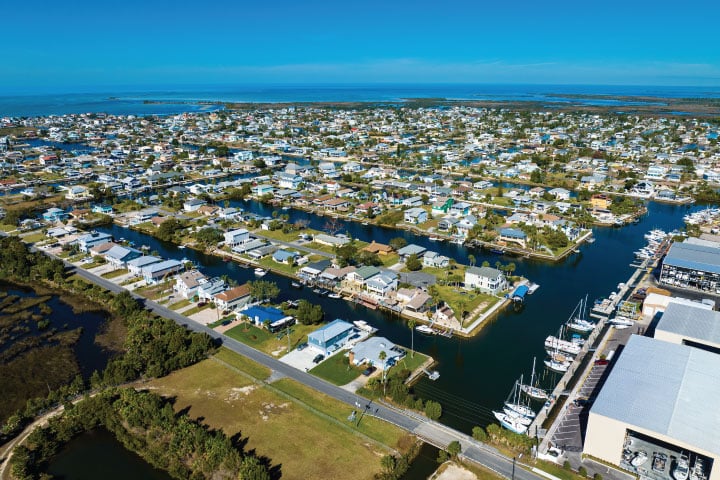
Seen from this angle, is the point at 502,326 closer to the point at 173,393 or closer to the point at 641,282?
the point at 641,282

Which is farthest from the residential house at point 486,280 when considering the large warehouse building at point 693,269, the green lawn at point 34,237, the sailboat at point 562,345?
the green lawn at point 34,237

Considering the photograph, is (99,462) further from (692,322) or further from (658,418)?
(692,322)

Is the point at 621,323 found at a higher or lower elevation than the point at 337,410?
higher

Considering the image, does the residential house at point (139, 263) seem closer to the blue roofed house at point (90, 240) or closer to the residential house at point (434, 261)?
the blue roofed house at point (90, 240)

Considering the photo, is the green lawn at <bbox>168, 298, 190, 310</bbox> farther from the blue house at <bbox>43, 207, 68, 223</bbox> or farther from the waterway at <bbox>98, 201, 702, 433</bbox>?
the blue house at <bbox>43, 207, 68, 223</bbox>

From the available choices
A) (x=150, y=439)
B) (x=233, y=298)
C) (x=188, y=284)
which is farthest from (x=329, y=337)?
(x=188, y=284)

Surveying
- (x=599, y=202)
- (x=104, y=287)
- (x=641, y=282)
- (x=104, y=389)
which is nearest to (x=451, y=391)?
(x=104, y=389)
